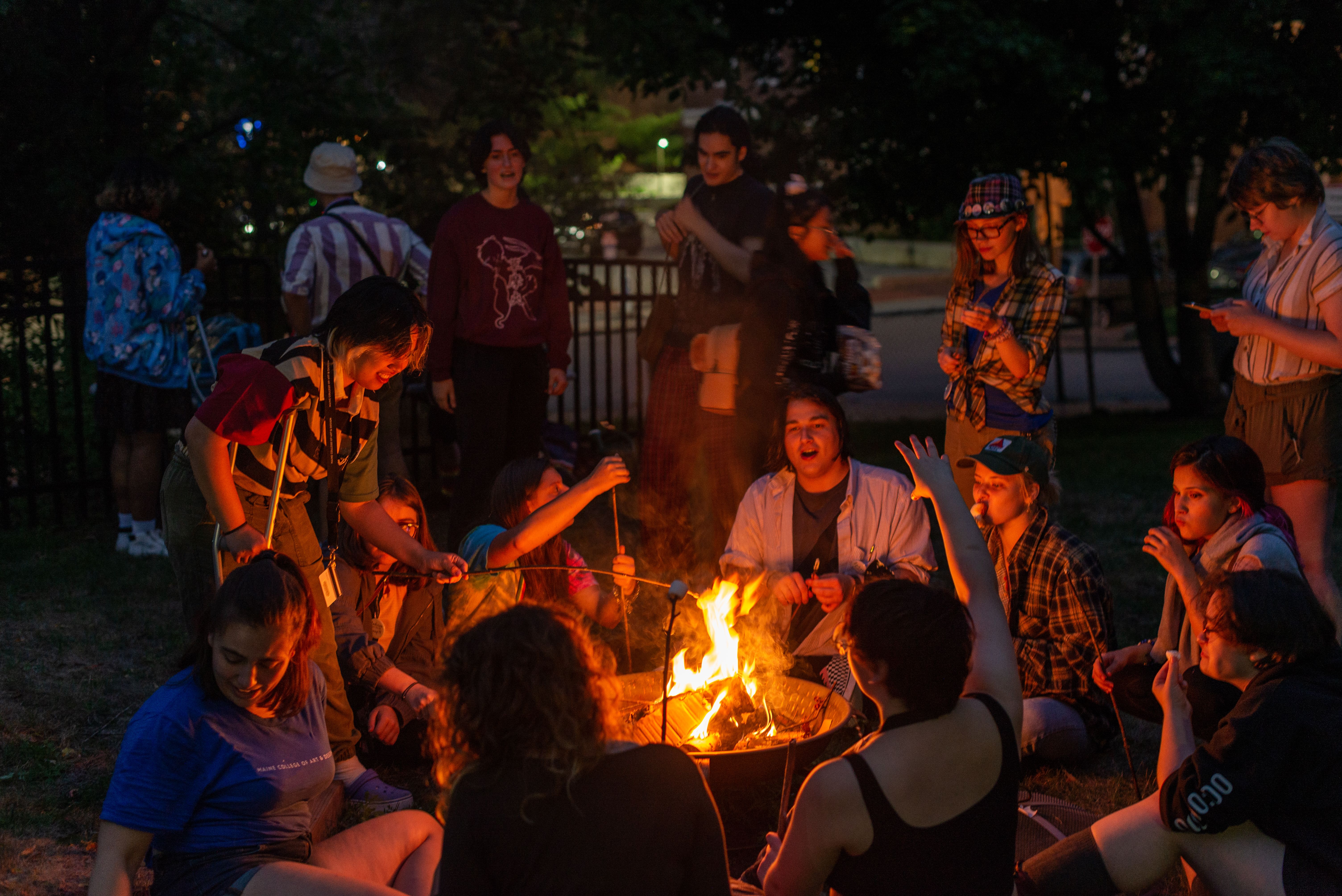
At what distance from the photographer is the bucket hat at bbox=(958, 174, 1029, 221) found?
15.2 ft

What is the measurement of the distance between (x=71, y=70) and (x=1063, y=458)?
7.48 metres

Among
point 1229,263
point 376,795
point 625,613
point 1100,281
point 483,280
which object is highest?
point 1229,263

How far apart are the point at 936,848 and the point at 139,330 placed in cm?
522

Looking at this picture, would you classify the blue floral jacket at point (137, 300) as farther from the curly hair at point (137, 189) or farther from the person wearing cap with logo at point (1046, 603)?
the person wearing cap with logo at point (1046, 603)

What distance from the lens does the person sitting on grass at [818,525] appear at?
4316mm

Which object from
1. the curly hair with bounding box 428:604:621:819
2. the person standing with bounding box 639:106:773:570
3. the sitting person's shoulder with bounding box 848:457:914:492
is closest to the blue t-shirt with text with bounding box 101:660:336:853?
the curly hair with bounding box 428:604:621:819

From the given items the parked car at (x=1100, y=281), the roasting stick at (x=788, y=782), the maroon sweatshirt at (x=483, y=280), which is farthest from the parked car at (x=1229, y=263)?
the roasting stick at (x=788, y=782)

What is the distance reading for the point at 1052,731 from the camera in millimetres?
3988

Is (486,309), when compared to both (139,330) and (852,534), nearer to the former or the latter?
(139,330)

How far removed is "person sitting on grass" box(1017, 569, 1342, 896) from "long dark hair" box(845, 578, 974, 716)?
26.0 inches

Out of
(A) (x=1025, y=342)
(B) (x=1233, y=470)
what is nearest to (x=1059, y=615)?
(B) (x=1233, y=470)

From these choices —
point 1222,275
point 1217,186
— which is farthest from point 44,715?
point 1222,275

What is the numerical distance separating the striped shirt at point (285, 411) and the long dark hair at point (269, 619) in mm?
620

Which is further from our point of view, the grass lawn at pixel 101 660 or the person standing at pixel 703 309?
the person standing at pixel 703 309
